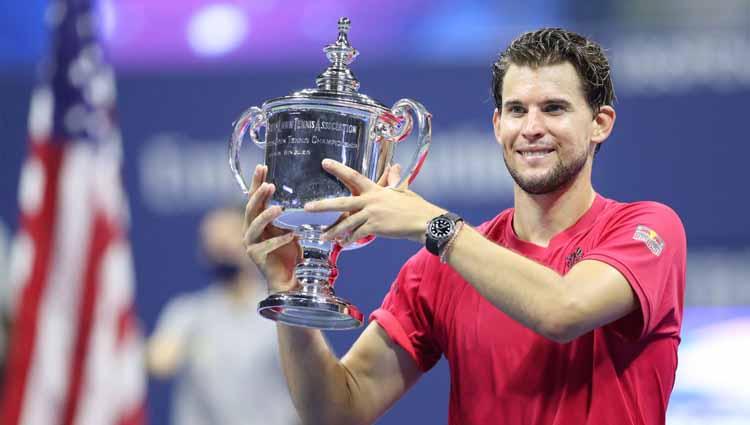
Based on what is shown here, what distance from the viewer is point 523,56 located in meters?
2.49

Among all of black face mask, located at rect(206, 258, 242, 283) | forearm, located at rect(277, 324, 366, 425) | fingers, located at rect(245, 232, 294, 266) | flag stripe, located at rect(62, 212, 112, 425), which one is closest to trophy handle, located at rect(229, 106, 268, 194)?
fingers, located at rect(245, 232, 294, 266)

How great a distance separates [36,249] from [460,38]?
96.8 inches

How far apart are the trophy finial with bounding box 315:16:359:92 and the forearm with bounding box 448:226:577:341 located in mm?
426

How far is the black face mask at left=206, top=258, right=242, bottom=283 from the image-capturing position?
16.6 feet

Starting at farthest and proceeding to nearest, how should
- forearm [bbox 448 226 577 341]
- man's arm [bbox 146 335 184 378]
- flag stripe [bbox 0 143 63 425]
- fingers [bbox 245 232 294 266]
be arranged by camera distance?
man's arm [bbox 146 335 184 378], flag stripe [bbox 0 143 63 425], fingers [bbox 245 232 294 266], forearm [bbox 448 226 577 341]

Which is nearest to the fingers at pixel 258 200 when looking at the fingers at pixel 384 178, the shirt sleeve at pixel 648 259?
the fingers at pixel 384 178

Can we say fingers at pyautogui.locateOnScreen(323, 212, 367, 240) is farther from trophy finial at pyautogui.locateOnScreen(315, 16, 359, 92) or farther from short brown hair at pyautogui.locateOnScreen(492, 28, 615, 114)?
short brown hair at pyautogui.locateOnScreen(492, 28, 615, 114)

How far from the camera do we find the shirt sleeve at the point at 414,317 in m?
2.60

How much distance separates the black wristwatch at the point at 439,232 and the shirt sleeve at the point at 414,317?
0.38 metres

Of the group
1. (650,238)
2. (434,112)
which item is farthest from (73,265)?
(434,112)

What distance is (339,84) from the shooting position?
2.44 m

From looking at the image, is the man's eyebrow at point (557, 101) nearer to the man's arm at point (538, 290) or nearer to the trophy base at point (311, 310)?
the man's arm at point (538, 290)

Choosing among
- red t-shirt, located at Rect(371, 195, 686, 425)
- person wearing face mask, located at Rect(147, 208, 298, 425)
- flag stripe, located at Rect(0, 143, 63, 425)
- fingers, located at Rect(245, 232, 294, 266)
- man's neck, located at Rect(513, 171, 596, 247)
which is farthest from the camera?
person wearing face mask, located at Rect(147, 208, 298, 425)

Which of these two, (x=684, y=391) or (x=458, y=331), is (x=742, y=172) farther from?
(x=458, y=331)
